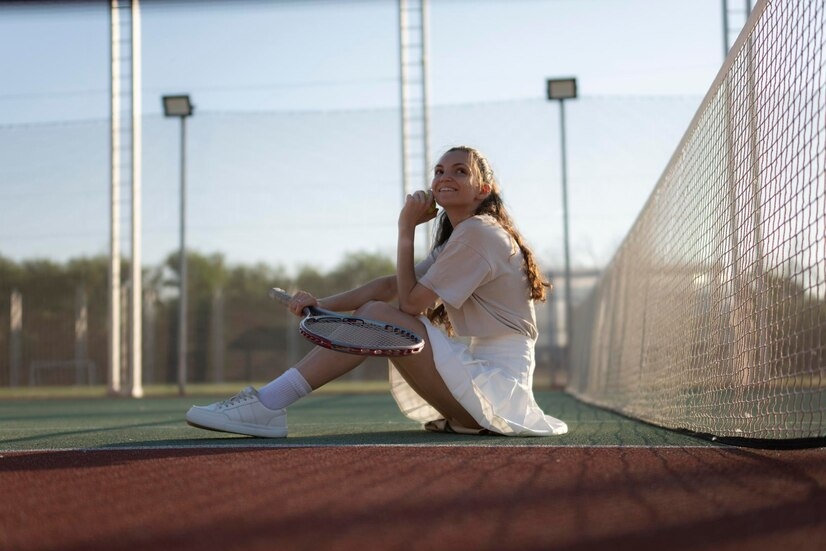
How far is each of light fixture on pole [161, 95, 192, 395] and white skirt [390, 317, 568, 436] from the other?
782 cm

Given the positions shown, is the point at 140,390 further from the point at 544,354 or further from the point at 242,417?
the point at 242,417

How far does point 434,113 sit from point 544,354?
266 cm

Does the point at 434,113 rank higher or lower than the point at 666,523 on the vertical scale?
higher

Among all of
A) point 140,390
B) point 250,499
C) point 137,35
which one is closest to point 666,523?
point 250,499

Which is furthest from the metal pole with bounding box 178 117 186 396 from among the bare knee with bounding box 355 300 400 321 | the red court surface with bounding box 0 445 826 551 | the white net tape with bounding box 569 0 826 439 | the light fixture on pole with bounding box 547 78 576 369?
the red court surface with bounding box 0 445 826 551

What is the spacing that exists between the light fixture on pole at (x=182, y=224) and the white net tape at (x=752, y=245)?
6927mm

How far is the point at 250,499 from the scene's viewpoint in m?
1.95

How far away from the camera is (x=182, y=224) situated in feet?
35.8

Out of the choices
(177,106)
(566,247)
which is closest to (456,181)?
(566,247)

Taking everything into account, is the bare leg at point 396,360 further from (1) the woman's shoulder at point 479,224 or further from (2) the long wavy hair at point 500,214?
(2) the long wavy hair at point 500,214

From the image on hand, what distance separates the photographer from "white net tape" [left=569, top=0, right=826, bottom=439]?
2.71 m

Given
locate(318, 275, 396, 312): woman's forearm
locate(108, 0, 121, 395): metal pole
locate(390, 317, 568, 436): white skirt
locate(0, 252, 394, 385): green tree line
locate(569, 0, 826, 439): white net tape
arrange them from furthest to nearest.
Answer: locate(0, 252, 394, 385): green tree line, locate(108, 0, 121, 395): metal pole, locate(318, 275, 396, 312): woman's forearm, locate(390, 317, 568, 436): white skirt, locate(569, 0, 826, 439): white net tape

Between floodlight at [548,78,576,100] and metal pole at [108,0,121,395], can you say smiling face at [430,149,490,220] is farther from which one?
metal pole at [108,0,121,395]

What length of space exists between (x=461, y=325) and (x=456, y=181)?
448 mm
